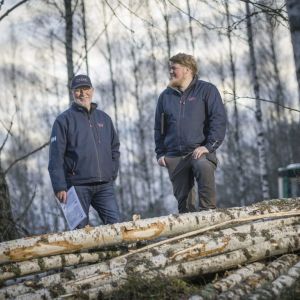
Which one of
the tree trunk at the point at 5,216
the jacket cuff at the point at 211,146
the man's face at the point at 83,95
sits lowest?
the tree trunk at the point at 5,216

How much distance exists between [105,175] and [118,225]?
3.54 feet

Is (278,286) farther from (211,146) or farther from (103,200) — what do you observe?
(103,200)

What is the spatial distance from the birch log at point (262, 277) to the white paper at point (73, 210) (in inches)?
72.4

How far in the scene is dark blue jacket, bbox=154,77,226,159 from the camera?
4973 millimetres

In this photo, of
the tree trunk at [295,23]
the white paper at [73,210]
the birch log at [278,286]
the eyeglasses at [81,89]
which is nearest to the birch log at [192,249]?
the birch log at [278,286]

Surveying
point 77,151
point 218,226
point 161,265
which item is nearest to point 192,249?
point 161,265

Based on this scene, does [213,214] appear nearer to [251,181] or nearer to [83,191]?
[83,191]

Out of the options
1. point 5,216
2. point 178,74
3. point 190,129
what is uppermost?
point 178,74

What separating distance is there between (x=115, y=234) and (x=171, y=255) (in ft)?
1.85

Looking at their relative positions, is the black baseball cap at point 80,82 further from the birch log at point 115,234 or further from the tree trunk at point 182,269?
the tree trunk at point 182,269

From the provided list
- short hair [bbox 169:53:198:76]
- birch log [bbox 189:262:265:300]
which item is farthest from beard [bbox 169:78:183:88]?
birch log [bbox 189:262:265:300]

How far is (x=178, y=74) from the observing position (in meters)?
5.04

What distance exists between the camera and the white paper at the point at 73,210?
4554 millimetres

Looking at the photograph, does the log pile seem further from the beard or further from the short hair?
the short hair
